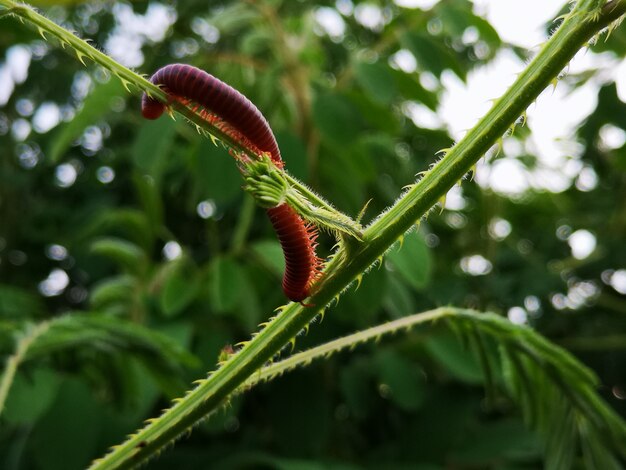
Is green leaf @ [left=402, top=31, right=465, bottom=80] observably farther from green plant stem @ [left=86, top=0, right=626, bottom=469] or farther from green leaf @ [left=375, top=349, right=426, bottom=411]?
green plant stem @ [left=86, top=0, right=626, bottom=469]

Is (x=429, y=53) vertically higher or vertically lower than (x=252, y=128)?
higher

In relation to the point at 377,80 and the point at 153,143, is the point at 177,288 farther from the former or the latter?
the point at 377,80

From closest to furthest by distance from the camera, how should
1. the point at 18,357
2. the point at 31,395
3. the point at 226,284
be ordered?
the point at 18,357 → the point at 31,395 → the point at 226,284

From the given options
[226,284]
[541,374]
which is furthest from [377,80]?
[541,374]

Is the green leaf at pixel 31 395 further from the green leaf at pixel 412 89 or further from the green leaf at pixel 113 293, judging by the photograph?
the green leaf at pixel 412 89

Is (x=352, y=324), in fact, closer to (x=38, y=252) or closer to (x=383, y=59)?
(x=383, y=59)

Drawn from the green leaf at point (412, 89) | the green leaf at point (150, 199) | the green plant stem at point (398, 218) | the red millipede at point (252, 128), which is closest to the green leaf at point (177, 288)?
the green leaf at point (150, 199)
